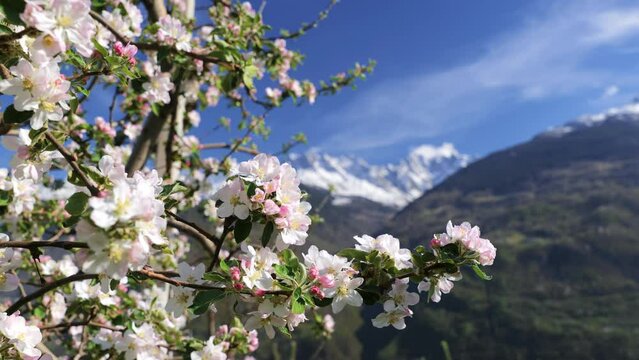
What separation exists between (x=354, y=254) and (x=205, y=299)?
2.69 feet

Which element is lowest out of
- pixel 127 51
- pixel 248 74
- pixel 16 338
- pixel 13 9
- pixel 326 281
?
pixel 16 338

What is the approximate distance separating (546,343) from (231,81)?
174525 millimetres

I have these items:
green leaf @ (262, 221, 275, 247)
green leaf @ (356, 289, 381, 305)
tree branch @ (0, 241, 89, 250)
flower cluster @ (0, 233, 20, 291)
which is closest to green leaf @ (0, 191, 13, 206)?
flower cluster @ (0, 233, 20, 291)

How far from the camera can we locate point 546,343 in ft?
513

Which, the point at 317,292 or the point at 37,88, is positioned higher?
the point at 37,88

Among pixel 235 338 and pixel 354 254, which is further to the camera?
pixel 235 338

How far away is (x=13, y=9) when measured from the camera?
189 centimetres

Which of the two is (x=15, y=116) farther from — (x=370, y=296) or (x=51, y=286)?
(x=370, y=296)

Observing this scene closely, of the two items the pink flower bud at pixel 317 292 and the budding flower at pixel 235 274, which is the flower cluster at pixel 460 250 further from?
the budding flower at pixel 235 274

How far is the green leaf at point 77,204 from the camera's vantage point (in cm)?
198

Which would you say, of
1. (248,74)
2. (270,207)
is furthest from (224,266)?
(248,74)

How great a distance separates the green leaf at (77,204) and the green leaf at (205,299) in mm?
662

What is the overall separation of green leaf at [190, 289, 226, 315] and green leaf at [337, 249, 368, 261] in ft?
2.21

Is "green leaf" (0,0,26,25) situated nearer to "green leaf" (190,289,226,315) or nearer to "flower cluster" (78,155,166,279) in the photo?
"flower cluster" (78,155,166,279)
